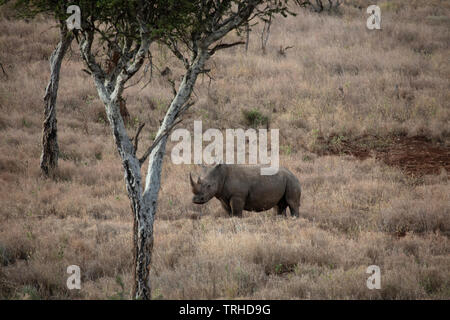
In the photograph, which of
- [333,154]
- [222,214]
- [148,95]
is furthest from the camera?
[148,95]

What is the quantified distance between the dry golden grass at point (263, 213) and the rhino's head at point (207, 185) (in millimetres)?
538

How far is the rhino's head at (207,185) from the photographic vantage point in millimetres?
9539

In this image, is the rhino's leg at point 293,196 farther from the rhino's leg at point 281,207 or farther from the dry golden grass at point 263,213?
the dry golden grass at point 263,213

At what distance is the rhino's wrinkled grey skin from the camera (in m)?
9.80

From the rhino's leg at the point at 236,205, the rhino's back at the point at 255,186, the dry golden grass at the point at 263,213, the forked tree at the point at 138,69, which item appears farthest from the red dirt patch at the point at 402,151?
the forked tree at the point at 138,69

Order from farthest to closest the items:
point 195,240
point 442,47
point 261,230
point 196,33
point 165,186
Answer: point 442,47, point 165,186, point 261,230, point 195,240, point 196,33

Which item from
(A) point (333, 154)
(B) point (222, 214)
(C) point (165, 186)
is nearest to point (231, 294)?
A: (B) point (222, 214)

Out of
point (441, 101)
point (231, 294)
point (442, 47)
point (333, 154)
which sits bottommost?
point (231, 294)

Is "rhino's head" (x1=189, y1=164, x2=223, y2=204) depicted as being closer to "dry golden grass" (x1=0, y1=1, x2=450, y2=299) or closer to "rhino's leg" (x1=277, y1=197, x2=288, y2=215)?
"dry golden grass" (x1=0, y1=1, x2=450, y2=299)

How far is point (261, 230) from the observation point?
9055mm

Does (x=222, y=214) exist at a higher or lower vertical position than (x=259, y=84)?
lower

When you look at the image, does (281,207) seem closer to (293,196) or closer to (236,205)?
(293,196)

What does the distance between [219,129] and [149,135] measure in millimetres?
2642

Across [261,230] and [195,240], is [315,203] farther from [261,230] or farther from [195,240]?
[195,240]
